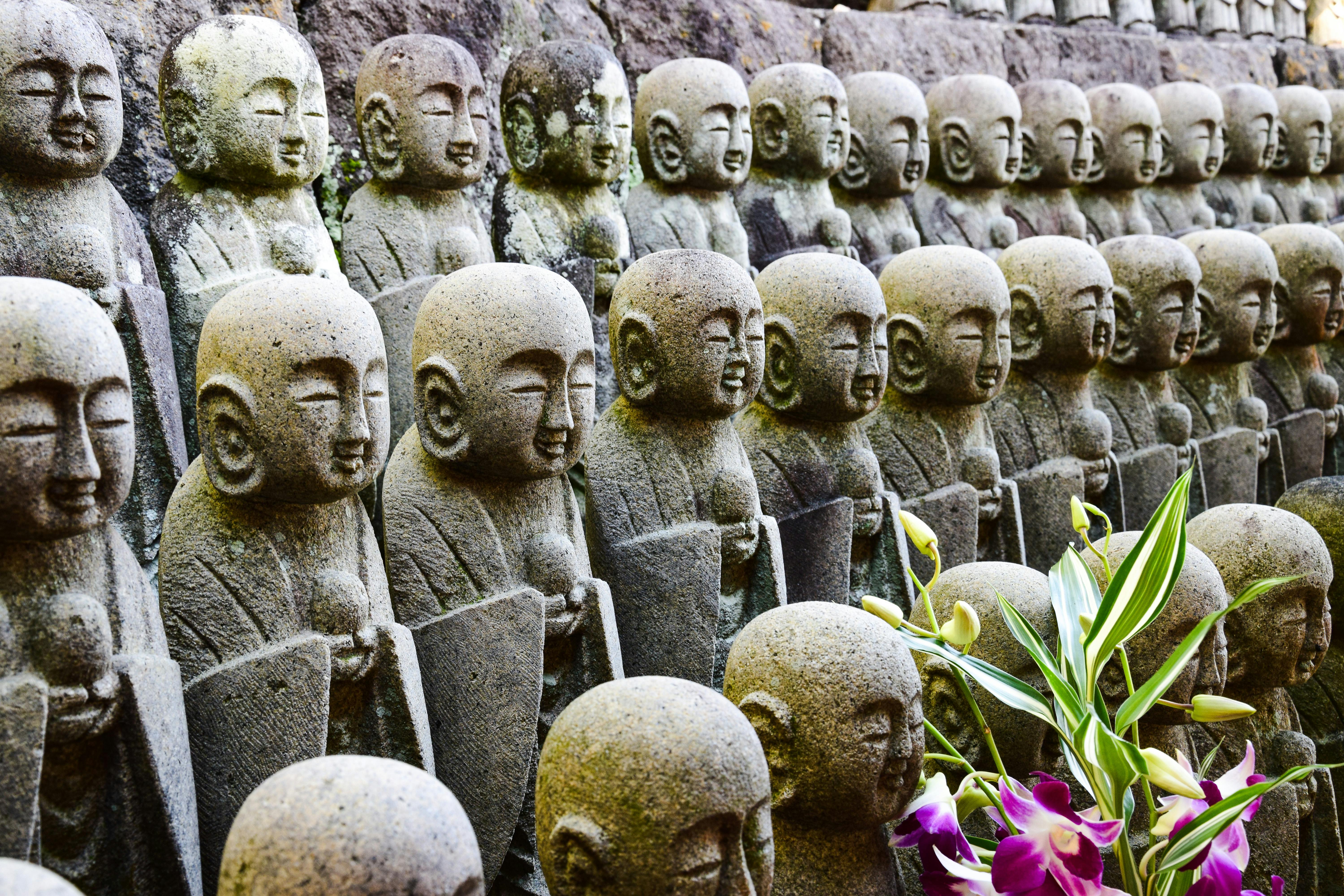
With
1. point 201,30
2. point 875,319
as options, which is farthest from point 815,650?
point 201,30

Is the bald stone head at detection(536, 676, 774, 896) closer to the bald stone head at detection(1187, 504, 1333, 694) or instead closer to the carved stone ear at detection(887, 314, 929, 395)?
the bald stone head at detection(1187, 504, 1333, 694)

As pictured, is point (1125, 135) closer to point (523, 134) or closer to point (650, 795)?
point (523, 134)

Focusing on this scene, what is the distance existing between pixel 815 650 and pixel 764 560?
4.06ft

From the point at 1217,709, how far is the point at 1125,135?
19.1 feet

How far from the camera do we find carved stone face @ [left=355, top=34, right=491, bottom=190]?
15.7 ft

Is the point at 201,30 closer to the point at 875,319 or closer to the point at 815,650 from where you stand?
the point at 875,319

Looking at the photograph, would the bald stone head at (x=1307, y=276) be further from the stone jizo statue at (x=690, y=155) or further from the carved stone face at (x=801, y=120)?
the stone jizo statue at (x=690, y=155)

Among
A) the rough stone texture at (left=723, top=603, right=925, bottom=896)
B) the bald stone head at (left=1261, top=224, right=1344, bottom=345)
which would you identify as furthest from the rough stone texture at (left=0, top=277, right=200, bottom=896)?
the bald stone head at (left=1261, top=224, right=1344, bottom=345)

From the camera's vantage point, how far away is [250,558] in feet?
9.69

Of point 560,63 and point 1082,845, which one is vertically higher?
point 560,63

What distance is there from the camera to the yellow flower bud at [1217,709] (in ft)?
7.80

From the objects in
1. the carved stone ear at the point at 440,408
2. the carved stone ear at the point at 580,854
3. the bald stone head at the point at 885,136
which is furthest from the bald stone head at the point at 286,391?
the bald stone head at the point at 885,136

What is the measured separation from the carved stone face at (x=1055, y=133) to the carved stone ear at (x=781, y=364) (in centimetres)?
358

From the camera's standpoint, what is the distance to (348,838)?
1.85 meters
